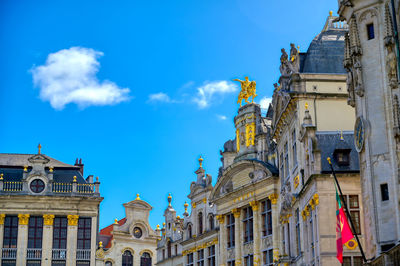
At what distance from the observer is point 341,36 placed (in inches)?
1500

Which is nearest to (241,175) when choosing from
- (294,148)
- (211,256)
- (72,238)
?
(211,256)

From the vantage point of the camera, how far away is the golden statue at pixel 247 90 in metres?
48.4

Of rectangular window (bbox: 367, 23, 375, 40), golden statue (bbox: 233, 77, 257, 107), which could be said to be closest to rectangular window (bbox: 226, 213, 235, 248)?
golden statue (bbox: 233, 77, 257, 107)

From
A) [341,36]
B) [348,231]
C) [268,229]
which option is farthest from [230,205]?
[348,231]

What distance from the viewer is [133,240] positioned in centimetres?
5822

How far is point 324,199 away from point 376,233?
6598 mm

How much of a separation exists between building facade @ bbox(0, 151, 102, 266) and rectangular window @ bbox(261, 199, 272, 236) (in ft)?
45.0

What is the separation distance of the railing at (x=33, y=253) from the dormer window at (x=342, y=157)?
2651 centimetres

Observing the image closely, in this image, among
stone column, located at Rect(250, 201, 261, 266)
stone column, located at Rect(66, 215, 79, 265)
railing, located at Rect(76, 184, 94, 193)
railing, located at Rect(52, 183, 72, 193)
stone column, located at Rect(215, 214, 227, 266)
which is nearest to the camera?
stone column, located at Rect(250, 201, 261, 266)

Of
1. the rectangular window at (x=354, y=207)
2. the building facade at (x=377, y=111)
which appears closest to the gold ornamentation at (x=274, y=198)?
the rectangular window at (x=354, y=207)

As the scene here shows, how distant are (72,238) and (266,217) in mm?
15325

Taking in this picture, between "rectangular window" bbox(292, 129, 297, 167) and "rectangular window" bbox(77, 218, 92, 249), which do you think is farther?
"rectangular window" bbox(77, 218, 92, 249)

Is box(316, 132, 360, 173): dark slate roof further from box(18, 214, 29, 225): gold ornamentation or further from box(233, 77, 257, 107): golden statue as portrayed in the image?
box(18, 214, 29, 225): gold ornamentation

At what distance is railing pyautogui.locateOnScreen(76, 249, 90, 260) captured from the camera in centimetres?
5016
